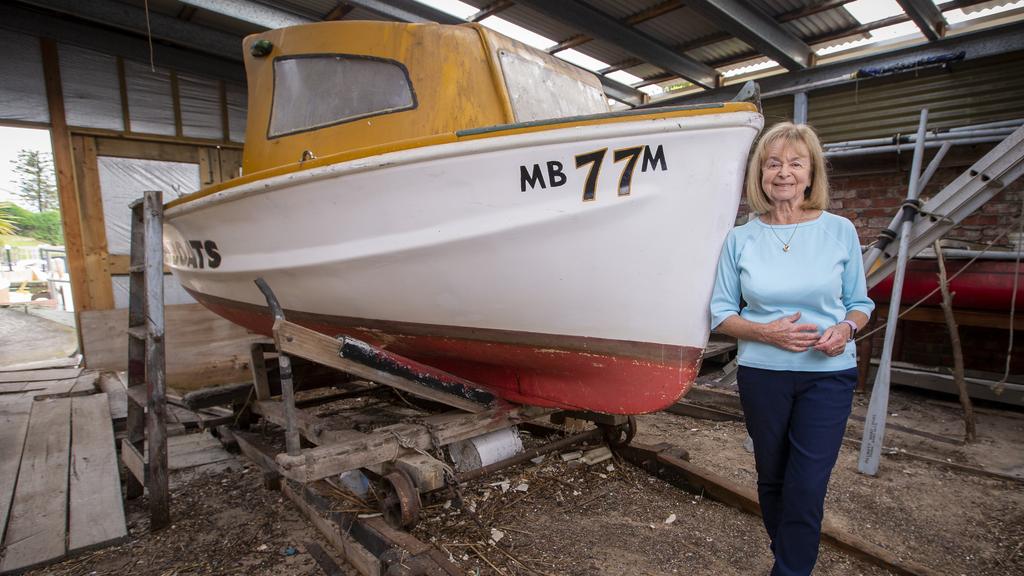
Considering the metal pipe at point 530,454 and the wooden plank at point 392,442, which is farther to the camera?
the metal pipe at point 530,454

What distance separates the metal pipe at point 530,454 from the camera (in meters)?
2.10

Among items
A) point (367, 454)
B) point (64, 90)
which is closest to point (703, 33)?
point (367, 454)

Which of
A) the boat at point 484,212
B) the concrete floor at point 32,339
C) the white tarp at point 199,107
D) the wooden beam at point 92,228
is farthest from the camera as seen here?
the concrete floor at point 32,339

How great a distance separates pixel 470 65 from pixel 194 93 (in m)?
4.72

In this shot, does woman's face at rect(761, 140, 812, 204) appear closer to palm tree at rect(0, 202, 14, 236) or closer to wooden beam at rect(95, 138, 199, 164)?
wooden beam at rect(95, 138, 199, 164)

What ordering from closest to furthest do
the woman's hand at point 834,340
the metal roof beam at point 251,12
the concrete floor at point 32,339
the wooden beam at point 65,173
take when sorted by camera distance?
the woman's hand at point 834,340 → the metal roof beam at point 251,12 → the wooden beam at point 65,173 → the concrete floor at point 32,339

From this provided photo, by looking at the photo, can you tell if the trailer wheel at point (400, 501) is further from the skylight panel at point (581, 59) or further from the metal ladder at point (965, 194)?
the skylight panel at point (581, 59)

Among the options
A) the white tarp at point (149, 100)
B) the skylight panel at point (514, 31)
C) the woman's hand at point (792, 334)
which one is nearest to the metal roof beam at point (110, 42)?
the white tarp at point (149, 100)

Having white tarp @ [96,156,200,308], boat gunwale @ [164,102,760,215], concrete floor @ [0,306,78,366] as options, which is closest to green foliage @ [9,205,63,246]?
concrete floor @ [0,306,78,366]

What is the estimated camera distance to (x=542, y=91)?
8.44 feet

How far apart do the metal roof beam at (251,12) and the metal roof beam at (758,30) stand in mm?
3271

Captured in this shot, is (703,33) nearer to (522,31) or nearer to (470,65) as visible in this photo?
(522,31)

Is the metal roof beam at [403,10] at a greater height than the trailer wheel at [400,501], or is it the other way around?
the metal roof beam at [403,10]

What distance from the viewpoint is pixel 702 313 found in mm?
1753
